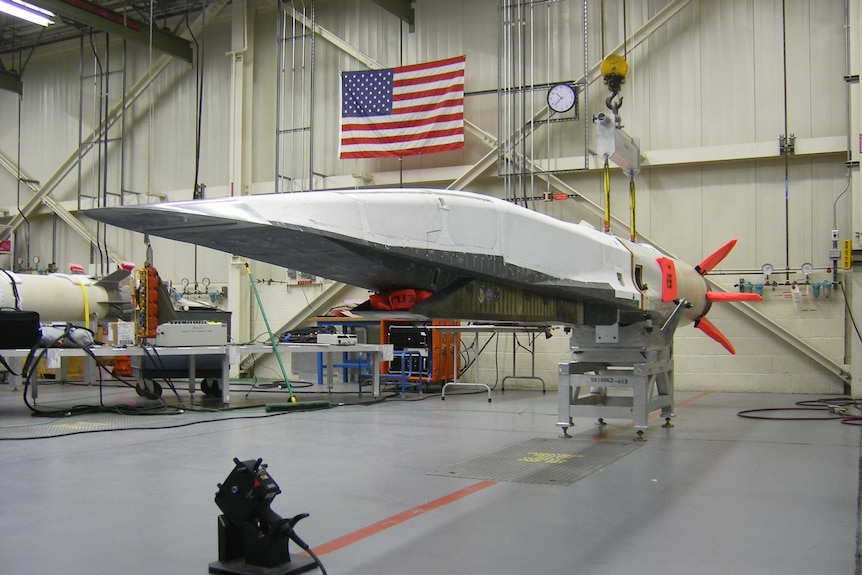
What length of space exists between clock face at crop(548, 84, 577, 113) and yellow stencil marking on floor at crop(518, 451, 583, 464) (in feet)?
22.3

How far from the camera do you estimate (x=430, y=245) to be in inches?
136

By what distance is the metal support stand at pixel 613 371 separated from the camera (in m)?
5.82

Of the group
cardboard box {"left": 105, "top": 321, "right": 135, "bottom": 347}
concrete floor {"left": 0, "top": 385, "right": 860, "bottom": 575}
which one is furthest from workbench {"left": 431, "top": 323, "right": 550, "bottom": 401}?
cardboard box {"left": 105, "top": 321, "right": 135, "bottom": 347}

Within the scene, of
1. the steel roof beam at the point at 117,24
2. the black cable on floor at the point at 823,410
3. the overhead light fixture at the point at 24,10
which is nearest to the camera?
the black cable on floor at the point at 823,410

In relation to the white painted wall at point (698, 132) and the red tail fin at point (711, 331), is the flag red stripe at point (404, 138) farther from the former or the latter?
the red tail fin at point (711, 331)

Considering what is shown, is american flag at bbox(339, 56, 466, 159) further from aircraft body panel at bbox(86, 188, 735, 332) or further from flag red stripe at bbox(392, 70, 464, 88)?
aircraft body panel at bbox(86, 188, 735, 332)

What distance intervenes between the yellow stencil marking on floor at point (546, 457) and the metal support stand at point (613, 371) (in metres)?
0.81

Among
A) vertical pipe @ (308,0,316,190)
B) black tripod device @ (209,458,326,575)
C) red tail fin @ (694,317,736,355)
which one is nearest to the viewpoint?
black tripod device @ (209,458,326,575)

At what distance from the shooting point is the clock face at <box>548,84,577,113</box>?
10750 millimetres

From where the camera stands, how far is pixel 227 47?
13.9 meters

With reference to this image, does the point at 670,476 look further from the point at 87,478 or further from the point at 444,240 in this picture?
the point at 87,478

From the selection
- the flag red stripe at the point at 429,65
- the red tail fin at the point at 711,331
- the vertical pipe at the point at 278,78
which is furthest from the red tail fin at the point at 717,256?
the vertical pipe at the point at 278,78

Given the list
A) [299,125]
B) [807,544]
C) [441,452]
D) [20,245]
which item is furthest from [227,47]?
[807,544]

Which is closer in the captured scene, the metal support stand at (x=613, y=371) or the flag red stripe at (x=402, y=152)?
the metal support stand at (x=613, y=371)
